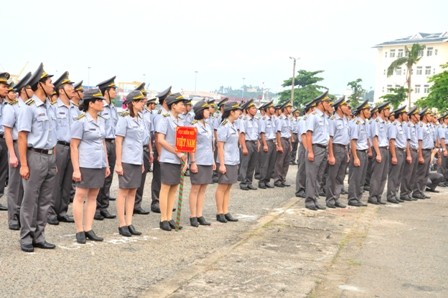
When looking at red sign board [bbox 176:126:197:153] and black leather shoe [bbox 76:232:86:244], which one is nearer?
black leather shoe [bbox 76:232:86:244]

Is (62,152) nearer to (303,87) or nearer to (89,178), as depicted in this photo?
(89,178)

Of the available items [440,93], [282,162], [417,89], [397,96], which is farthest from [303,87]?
[282,162]

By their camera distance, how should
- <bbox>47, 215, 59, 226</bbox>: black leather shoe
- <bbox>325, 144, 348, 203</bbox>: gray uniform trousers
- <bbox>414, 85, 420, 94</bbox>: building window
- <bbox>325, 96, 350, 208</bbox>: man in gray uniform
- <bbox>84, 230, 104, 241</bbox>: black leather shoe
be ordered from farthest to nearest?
<bbox>414, 85, 420, 94</bbox>: building window
<bbox>325, 144, 348, 203</bbox>: gray uniform trousers
<bbox>325, 96, 350, 208</bbox>: man in gray uniform
<bbox>47, 215, 59, 226</bbox>: black leather shoe
<bbox>84, 230, 104, 241</bbox>: black leather shoe

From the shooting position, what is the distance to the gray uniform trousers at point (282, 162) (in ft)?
45.7

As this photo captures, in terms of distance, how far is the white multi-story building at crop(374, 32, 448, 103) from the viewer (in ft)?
267

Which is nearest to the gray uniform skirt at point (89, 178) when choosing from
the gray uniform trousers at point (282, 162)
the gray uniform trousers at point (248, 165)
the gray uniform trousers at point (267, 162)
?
the gray uniform trousers at point (248, 165)

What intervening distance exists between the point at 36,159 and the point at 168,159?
2102mm

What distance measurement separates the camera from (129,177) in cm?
737

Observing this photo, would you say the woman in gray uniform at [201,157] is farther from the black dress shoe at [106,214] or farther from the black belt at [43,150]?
the black belt at [43,150]

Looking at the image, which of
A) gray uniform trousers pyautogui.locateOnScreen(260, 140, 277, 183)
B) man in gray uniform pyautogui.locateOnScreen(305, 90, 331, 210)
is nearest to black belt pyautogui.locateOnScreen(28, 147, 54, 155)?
man in gray uniform pyautogui.locateOnScreen(305, 90, 331, 210)

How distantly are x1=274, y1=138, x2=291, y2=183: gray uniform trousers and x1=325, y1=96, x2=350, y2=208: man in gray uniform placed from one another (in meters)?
2.78

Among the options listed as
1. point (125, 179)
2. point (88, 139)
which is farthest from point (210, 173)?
point (88, 139)

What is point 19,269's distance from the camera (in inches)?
218

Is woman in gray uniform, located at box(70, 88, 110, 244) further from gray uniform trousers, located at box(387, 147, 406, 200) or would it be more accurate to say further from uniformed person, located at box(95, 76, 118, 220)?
gray uniform trousers, located at box(387, 147, 406, 200)
